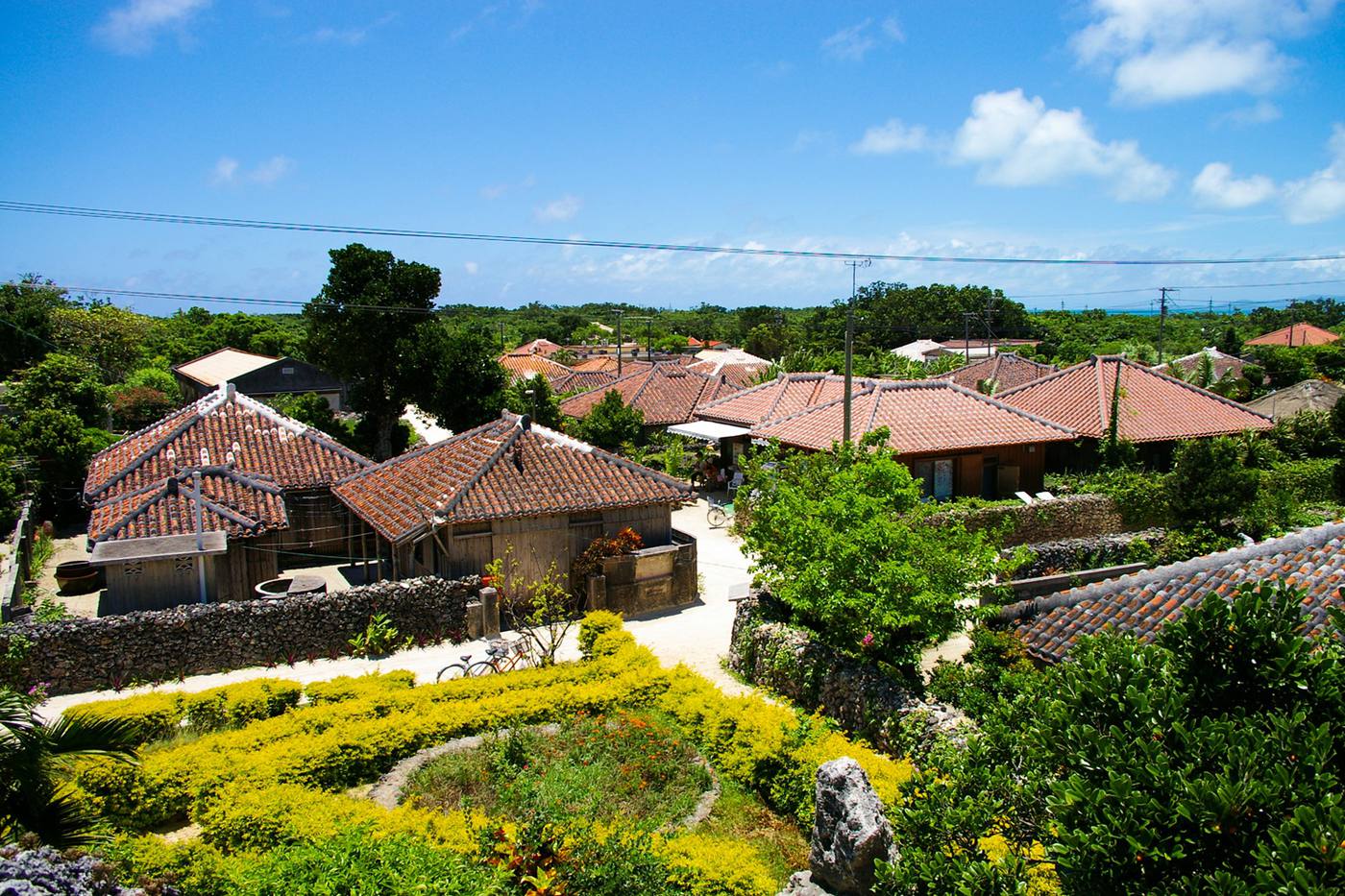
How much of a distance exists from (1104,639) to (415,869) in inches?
232

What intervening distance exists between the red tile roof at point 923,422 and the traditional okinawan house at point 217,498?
47.6 feet

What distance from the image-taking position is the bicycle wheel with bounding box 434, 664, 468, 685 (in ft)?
46.6

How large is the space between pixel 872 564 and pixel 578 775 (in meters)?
5.28

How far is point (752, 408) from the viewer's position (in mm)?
33344

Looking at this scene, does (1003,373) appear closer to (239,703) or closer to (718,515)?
(718,515)

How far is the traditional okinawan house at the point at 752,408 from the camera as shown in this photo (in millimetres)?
31453

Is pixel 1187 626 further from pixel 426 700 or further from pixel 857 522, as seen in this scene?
pixel 426 700

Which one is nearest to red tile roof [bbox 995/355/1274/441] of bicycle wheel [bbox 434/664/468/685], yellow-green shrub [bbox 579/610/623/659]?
yellow-green shrub [bbox 579/610/623/659]

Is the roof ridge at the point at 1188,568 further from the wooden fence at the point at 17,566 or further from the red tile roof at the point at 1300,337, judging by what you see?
the red tile roof at the point at 1300,337

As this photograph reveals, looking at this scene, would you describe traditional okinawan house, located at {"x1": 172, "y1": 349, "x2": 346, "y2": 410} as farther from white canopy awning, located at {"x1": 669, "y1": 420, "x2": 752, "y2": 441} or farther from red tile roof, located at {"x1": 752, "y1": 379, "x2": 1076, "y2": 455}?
red tile roof, located at {"x1": 752, "y1": 379, "x2": 1076, "y2": 455}

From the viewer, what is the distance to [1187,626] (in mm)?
4566

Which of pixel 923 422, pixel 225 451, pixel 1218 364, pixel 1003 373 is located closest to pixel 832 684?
pixel 923 422

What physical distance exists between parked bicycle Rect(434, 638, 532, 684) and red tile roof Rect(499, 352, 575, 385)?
44.6 meters

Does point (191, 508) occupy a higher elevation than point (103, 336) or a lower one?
lower
